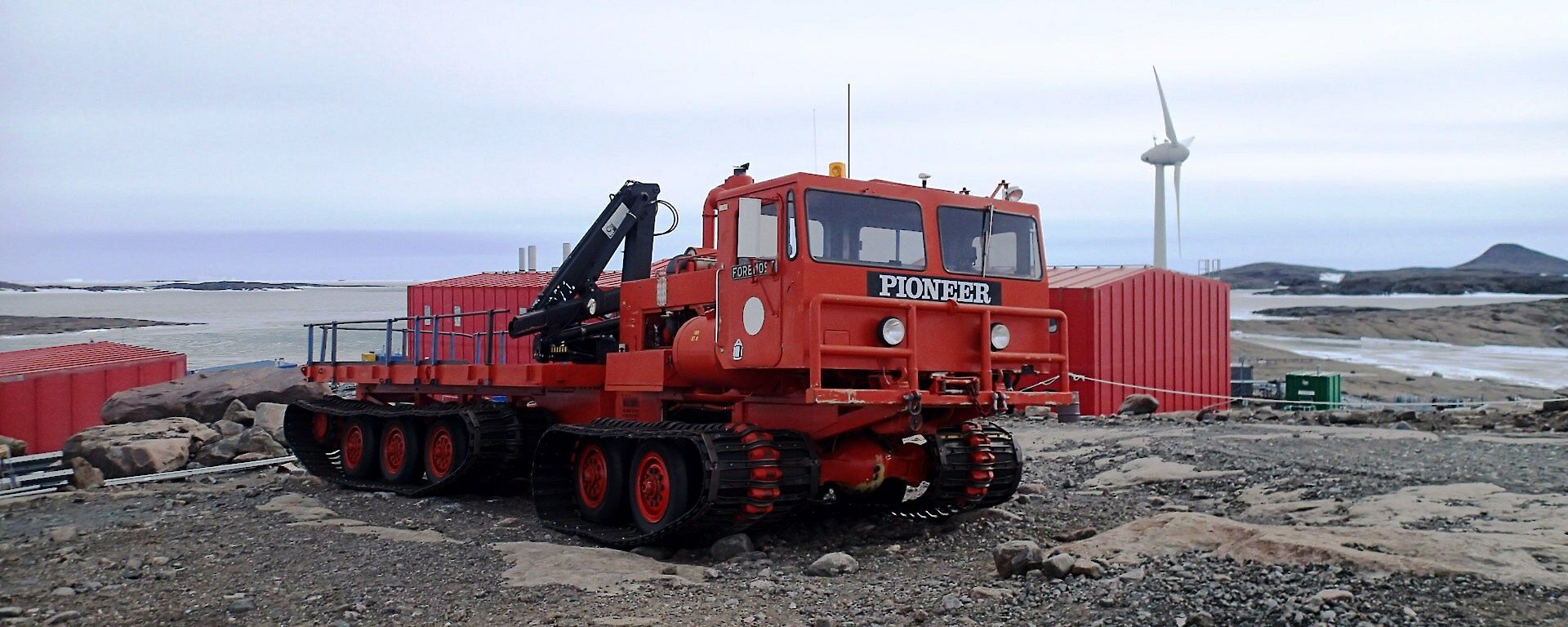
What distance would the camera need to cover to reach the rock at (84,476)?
14.3m

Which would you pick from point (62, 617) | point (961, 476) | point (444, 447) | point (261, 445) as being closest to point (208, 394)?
point (261, 445)

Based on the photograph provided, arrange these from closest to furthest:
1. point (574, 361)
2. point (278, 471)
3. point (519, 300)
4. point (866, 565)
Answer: point (866, 565) → point (574, 361) → point (278, 471) → point (519, 300)

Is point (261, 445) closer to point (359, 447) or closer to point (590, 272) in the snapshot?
point (359, 447)

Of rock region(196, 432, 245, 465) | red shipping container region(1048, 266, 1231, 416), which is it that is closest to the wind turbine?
red shipping container region(1048, 266, 1231, 416)

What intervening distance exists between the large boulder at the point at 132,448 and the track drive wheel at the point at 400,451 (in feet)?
11.0

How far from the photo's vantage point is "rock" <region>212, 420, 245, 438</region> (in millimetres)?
18516

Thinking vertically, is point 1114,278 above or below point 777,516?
above

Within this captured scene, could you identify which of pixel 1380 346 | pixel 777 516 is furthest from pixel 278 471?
pixel 1380 346

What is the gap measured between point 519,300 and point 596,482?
58.3 feet

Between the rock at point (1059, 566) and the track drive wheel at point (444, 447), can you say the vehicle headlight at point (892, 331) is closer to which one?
the rock at point (1059, 566)

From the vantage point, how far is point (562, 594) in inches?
290

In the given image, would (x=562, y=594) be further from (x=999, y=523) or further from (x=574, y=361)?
(x=574, y=361)

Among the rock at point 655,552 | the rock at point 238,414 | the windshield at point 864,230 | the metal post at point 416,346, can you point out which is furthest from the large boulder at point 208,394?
the windshield at point 864,230

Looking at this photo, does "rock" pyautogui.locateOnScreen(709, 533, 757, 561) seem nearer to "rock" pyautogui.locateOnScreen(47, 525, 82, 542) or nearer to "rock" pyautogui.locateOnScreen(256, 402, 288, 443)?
"rock" pyautogui.locateOnScreen(47, 525, 82, 542)
